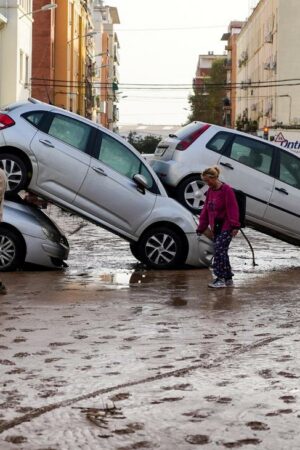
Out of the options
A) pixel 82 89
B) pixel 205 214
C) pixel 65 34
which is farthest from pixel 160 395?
pixel 82 89

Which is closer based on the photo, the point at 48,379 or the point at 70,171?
the point at 48,379

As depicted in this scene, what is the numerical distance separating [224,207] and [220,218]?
0.15m

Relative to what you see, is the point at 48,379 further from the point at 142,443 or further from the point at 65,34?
the point at 65,34

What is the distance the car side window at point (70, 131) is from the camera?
50.6ft

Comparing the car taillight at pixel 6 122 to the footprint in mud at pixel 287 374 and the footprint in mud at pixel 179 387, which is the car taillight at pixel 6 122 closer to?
the footprint in mud at pixel 287 374

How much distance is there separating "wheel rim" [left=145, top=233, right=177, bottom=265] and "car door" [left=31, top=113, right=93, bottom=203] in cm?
133

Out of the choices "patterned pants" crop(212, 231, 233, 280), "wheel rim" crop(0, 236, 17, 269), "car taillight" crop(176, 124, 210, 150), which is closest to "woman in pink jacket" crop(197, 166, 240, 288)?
"patterned pants" crop(212, 231, 233, 280)

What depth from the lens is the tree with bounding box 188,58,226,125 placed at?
126000 mm

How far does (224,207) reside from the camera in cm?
1344

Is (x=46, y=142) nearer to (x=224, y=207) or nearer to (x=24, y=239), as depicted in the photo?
(x=24, y=239)

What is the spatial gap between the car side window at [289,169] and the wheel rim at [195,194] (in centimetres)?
123

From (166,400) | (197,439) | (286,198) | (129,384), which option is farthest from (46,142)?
(197,439)

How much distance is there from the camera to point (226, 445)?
→ 571cm

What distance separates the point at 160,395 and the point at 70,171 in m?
8.69
